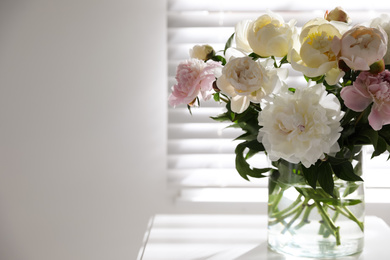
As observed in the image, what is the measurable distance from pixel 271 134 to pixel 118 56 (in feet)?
2.46

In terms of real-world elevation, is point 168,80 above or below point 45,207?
→ above

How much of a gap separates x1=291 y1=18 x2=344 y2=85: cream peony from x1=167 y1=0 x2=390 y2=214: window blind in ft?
2.03

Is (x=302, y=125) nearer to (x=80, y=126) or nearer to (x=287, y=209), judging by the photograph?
(x=287, y=209)

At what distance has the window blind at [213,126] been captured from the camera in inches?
55.5

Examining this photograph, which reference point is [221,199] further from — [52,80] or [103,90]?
[52,80]

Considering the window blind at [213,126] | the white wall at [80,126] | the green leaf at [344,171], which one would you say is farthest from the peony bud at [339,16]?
the white wall at [80,126]

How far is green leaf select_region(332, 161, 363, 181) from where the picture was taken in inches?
33.9

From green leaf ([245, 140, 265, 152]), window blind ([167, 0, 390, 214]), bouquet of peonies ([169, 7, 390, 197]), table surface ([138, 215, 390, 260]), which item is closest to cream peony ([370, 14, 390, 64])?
bouquet of peonies ([169, 7, 390, 197])

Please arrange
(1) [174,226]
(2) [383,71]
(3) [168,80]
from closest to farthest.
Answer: (2) [383,71] → (1) [174,226] → (3) [168,80]

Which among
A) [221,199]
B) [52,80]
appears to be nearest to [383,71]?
[221,199]

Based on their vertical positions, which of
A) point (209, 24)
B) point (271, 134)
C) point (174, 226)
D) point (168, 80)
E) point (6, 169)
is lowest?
point (174, 226)

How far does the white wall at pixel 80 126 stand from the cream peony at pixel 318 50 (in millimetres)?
692

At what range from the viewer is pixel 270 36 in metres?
0.81

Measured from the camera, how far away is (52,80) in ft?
4.71
